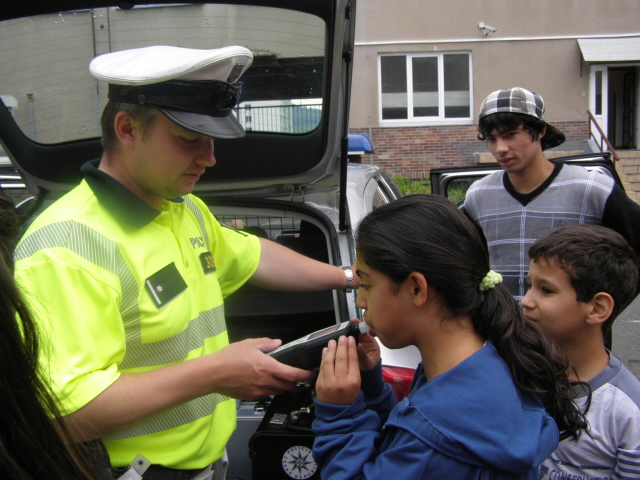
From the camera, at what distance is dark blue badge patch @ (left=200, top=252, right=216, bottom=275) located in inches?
73.0

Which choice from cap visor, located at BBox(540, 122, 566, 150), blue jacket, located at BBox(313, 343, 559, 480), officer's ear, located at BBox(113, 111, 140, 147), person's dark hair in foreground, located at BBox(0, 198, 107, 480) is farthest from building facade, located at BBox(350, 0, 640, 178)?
person's dark hair in foreground, located at BBox(0, 198, 107, 480)

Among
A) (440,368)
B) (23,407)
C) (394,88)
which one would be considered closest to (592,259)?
(440,368)

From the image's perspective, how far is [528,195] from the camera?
2.50 metres

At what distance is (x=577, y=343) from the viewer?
6.00 feet

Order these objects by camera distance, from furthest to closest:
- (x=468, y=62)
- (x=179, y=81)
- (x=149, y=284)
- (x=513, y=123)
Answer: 1. (x=468, y=62)
2. (x=513, y=123)
3. (x=179, y=81)
4. (x=149, y=284)

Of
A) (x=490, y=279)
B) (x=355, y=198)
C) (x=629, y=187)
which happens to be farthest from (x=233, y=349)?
(x=629, y=187)

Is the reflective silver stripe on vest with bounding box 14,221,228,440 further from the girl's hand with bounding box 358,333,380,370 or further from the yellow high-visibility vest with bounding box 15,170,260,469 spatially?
the girl's hand with bounding box 358,333,380,370

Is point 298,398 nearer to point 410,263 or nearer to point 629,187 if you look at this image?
point 410,263

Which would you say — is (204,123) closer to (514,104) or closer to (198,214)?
(198,214)

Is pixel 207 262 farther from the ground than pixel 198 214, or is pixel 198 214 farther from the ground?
pixel 198 214

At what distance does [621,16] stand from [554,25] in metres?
1.74

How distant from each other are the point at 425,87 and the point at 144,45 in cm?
1451

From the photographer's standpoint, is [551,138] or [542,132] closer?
[542,132]

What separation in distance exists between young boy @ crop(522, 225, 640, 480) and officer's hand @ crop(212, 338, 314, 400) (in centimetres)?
78
